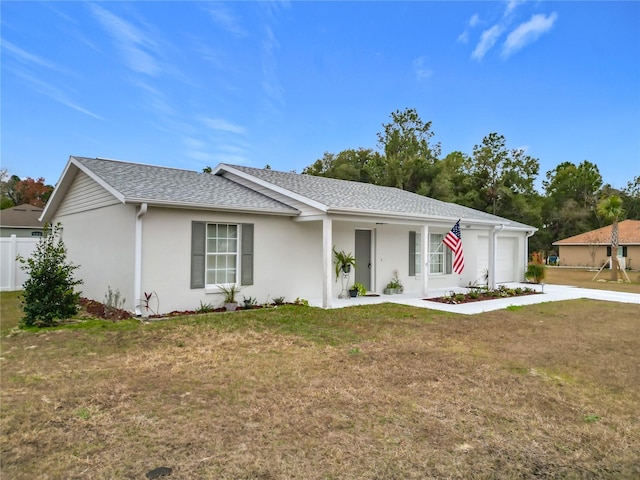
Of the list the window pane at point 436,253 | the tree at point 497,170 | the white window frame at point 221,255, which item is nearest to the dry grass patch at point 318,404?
the white window frame at point 221,255

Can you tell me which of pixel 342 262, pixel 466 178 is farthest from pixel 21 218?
pixel 466 178

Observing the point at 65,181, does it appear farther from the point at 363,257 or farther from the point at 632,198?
the point at 632,198

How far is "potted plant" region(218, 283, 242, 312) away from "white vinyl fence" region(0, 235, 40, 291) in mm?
8363

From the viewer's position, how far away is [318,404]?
4.05 meters

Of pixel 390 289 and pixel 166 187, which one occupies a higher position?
pixel 166 187

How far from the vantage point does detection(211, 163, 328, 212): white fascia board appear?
33.3ft

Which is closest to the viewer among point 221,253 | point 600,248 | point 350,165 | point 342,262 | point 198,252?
point 198,252

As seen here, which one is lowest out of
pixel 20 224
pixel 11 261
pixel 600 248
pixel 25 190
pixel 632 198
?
pixel 11 261

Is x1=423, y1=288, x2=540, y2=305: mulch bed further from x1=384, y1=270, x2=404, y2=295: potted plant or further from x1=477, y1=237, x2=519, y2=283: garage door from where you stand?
x1=477, y1=237, x2=519, y2=283: garage door

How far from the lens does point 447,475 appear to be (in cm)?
281

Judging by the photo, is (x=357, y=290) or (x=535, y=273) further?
(x=535, y=273)

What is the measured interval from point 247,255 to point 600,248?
3488 centimetres

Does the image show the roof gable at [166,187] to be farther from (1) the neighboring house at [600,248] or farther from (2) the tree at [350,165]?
(1) the neighboring house at [600,248]

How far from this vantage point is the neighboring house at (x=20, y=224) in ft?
80.9
